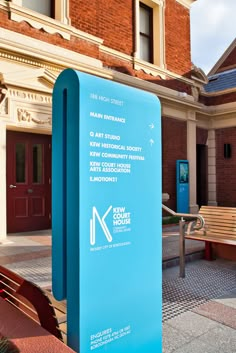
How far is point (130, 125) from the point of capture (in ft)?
6.89

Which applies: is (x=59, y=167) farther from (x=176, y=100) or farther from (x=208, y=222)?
(x=176, y=100)

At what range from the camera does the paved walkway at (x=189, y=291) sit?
2.79m

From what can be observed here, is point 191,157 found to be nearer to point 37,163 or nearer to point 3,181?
point 37,163

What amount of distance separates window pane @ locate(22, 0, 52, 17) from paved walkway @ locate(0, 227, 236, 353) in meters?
5.58

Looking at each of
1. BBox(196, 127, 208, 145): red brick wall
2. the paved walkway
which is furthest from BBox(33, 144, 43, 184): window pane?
BBox(196, 127, 208, 145): red brick wall

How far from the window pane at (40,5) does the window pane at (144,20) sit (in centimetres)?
371

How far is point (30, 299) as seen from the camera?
1.83 m

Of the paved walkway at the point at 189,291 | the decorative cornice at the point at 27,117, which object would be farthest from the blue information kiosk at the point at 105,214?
the decorative cornice at the point at 27,117

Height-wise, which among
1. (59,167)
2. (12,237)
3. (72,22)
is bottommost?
(12,237)

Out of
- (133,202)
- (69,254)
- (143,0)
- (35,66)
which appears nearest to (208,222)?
(133,202)

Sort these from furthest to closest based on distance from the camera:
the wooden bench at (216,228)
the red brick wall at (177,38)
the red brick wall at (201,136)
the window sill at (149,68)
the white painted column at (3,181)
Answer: the red brick wall at (201,136) → the red brick wall at (177,38) → the window sill at (149,68) → the white painted column at (3,181) → the wooden bench at (216,228)

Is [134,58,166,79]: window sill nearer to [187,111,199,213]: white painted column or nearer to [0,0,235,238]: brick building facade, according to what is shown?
[0,0,235,238]: brick building facade

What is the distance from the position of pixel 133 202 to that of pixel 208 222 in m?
3.96

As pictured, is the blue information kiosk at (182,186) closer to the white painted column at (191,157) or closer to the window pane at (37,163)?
A: the white painted column at (191,157)
